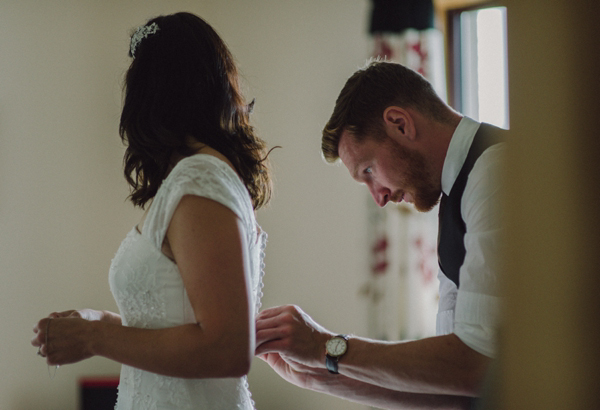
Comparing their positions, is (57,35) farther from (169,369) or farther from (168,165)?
(169,369)

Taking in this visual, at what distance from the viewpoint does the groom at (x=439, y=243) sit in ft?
3.75

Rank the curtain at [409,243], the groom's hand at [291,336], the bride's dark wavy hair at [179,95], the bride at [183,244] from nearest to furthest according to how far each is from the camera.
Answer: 1. the bride at [183,244]
2. the bride's dark wavy hair at [179,95]
3. the groom's hand at [291,336]
4. the curtain at [409,243]

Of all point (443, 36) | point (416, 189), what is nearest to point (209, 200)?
point (416, 189)

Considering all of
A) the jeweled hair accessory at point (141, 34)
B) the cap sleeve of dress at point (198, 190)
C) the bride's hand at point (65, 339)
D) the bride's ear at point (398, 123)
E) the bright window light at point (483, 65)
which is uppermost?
the bright window light at point (483, 65)

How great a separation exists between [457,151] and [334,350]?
21.5 inches

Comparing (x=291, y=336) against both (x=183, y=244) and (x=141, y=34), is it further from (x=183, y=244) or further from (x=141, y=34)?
(x=141, y=34)

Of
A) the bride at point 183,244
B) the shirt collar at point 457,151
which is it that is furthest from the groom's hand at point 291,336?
the shirt collar at point 457,151

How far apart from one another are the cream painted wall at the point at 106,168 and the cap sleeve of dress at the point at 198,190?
2094mm

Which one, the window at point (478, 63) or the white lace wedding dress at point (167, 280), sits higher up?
the window at point (478, 63)

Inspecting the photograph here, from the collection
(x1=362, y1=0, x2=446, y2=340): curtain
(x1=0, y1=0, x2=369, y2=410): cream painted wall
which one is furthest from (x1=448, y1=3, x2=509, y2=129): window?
(x1=0, y1=0, x2=369, y2=410): cream painted wall

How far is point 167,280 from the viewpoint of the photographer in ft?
3.37

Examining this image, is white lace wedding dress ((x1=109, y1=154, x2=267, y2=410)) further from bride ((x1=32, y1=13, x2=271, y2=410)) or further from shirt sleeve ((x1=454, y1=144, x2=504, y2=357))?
shirt sleeve ((x1=454, y1=144, x2=504, y2=357))

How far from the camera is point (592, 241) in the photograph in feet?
0.47

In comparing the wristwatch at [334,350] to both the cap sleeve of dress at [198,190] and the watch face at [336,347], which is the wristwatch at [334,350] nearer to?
the watch face at [336,347]
